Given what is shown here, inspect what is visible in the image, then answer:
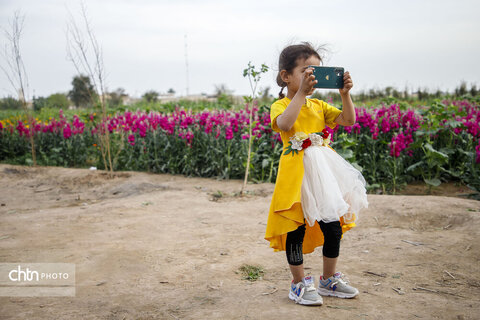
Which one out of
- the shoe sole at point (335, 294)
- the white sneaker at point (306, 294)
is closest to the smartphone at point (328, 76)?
the white sneaker at point (306, 294)

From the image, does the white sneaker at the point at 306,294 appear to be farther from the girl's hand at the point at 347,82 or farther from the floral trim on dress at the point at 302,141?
the girl's hand at the point at 347,82

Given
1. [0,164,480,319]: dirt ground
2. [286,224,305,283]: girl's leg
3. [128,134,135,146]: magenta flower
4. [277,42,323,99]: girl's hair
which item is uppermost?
[277,42,323,99]: girl's hair

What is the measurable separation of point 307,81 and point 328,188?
24.0 inches

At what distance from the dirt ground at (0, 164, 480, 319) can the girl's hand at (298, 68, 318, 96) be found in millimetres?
1239

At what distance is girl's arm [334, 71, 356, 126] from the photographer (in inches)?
88.7

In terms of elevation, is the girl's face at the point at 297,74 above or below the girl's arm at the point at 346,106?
above

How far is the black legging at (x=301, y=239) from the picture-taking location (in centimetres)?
226

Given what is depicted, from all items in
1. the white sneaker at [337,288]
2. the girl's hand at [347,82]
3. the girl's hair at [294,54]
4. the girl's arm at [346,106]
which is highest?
the girl's hair at [294,54]

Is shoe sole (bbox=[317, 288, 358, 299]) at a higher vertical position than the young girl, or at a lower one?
lower

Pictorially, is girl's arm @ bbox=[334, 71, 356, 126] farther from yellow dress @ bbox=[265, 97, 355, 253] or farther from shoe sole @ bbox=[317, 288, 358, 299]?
shoe sole @ bbox=[317, 288, 358, 299]

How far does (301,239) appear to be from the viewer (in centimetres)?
230

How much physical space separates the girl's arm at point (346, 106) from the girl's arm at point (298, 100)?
252 mm

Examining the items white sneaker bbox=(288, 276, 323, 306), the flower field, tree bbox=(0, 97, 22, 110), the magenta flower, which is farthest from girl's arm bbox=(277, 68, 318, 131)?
tree bbox=(0, 97, 22, 110)

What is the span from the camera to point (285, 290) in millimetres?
2562
